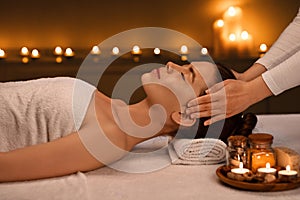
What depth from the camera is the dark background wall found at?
3688 mm

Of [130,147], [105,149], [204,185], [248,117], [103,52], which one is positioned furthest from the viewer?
[103,52]

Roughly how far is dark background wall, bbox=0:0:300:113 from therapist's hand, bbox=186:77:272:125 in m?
1.96

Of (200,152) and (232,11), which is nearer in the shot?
(200,152)

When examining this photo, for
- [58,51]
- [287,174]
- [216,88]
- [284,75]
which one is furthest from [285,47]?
[58,51]

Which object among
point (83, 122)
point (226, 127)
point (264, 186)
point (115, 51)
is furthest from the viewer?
point (115, 51)

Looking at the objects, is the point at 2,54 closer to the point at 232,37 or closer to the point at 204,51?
A: the point at 204,51

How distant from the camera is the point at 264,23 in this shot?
3.74m

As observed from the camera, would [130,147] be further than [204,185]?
Yes

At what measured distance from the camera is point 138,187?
1.46 meters

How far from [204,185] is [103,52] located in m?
2.37

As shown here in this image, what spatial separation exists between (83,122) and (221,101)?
48 centimetres

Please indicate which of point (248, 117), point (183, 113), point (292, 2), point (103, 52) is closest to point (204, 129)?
point (183, 113)

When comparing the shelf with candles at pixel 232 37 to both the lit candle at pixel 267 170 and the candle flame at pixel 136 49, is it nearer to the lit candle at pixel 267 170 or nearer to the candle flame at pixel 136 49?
the candle flame at pixel 136 49

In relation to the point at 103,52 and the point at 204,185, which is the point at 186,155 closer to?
the point at 204,185
